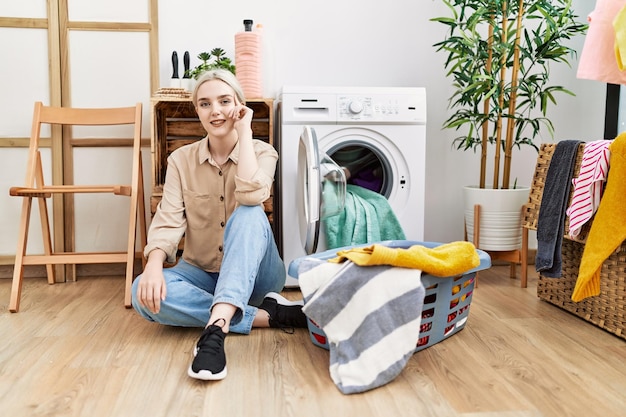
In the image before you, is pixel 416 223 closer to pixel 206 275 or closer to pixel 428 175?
pixel 428 175

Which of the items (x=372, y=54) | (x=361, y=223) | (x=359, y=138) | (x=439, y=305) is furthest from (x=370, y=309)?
(x=372, y=54)

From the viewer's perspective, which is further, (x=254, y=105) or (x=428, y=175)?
(x=428, y=175)

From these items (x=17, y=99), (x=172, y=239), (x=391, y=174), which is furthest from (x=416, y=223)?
(x=17, y=99)

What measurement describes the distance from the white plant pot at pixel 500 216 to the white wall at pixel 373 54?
0.40 m

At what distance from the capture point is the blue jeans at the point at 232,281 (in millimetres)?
1710

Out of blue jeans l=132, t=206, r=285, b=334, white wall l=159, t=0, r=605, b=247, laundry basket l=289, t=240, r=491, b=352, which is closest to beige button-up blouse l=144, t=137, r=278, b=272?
blue jeans l=132, t=206, r=285, b=334

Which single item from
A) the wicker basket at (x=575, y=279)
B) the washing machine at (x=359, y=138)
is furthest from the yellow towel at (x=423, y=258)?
the washing machine at (x=359, y=138)

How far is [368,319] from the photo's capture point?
4.90 ft

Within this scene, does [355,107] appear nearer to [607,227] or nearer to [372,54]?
[372,54]

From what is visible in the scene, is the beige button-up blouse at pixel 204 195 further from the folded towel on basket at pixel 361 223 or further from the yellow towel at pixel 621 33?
the yellow towel at pixel 621 33

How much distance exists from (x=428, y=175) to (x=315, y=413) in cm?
189

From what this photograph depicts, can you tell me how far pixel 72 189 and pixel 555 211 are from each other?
1.84m

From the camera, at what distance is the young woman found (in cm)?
173

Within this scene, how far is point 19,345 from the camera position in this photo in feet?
5.93
